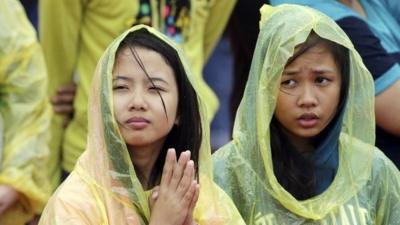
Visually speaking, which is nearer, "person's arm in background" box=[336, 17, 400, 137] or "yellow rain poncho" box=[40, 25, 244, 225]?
"yellow rain poncho" box=[40, 25, 244, 225]

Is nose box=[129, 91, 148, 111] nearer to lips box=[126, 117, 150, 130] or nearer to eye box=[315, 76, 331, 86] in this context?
Result: lips box=[126, 117, 150, 130]

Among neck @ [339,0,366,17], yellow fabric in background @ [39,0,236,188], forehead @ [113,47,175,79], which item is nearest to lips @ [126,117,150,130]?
forehead @ [113,47,175,79]

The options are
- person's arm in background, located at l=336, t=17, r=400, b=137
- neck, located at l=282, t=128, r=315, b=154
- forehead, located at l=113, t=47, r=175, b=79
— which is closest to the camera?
forehead, located at l=113, t=47, r=175, b=79

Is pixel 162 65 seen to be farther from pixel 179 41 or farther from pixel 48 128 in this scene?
pixel 179 41

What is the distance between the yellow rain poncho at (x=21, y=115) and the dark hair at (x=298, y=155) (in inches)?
35.0

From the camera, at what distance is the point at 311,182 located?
418 centimetres

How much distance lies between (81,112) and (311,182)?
1.29m

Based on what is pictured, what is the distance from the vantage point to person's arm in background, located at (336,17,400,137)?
454 centimetres

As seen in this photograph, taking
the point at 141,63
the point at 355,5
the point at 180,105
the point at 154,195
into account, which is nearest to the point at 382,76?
the point at 355,5

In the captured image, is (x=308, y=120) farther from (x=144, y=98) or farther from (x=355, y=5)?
(x=355, y=5)

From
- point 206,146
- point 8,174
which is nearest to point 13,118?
point 8,174

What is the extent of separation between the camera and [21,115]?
4.64m

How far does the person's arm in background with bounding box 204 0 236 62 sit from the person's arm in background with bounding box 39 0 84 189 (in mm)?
541

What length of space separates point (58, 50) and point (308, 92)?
4.69 ft
